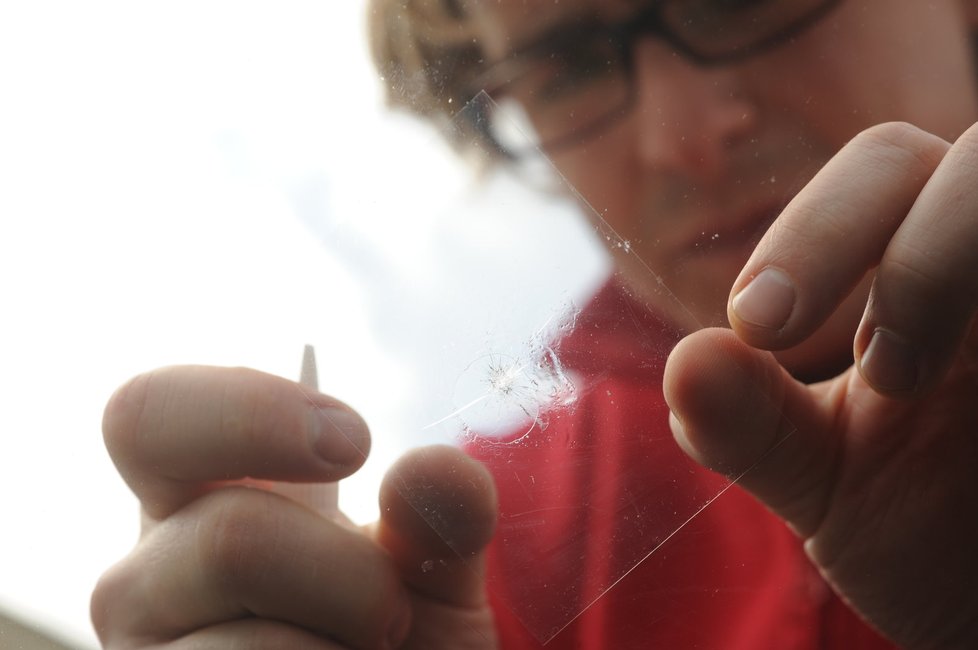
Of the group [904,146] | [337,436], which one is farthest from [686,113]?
[337,436]

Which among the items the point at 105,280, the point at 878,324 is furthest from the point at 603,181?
the point at 105,280

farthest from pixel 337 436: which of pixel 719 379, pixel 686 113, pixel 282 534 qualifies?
pixel 686 113

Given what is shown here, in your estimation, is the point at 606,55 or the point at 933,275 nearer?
the point at 933,275

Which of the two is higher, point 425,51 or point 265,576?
point 425,51

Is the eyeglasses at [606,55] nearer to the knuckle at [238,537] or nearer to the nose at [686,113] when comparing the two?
the nose at [686,113]

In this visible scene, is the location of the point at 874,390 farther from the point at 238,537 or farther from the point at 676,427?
the point at 238,537

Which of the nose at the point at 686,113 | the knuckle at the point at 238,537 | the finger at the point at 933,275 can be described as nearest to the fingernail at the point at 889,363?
the finger at the point at 933,275

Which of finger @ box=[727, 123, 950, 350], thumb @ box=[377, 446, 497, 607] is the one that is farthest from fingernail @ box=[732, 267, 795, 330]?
thumb @ box=[377, 446, 497, 607]

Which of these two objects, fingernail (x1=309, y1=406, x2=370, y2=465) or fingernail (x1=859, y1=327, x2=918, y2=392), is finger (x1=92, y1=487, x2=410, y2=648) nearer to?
fingernail (x1=309, y1=406, x2=370, y2=465)
